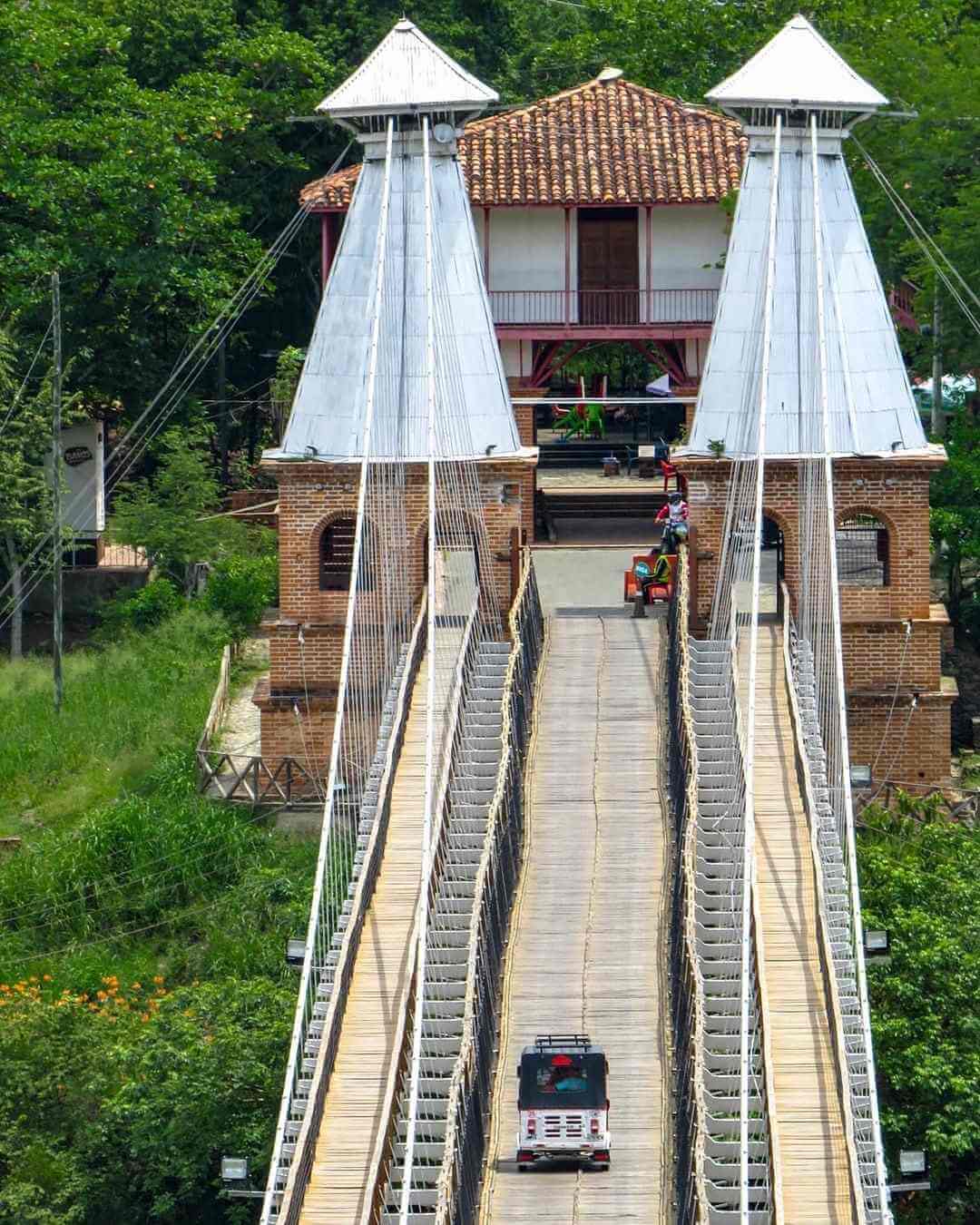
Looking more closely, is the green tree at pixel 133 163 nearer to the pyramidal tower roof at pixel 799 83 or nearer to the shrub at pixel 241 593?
the shrub at pixel 241 593

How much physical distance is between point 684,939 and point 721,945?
2.28 ft

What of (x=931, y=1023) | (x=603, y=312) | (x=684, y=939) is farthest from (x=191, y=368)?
(x=684, y=939)

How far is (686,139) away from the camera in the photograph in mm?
59188

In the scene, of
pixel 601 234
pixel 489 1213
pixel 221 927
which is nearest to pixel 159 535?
pixel 601 234

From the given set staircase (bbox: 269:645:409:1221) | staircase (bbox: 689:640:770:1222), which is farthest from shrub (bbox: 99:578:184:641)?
staircase (bbox: 689:640:770:1222)

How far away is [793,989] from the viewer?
135 feet

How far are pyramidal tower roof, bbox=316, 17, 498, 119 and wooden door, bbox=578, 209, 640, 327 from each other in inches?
303

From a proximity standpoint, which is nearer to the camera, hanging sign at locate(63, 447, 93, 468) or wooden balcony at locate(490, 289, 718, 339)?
wooden balcony at locate(490, 289, 718, 339)

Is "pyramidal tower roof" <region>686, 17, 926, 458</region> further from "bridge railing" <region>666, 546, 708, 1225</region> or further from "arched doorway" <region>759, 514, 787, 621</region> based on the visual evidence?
"bridge railing" <region>666, 546, 708, 1225</region>

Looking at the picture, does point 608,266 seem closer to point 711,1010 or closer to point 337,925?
point 337,925

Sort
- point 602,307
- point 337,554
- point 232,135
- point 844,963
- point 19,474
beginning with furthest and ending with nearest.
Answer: point 232,135, point 602,307, point 19,474, point 337,554, point 844,963

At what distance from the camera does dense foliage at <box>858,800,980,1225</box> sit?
42500 mm

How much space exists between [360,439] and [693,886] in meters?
11.8

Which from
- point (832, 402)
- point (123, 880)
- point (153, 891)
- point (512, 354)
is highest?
point (512, 354)
